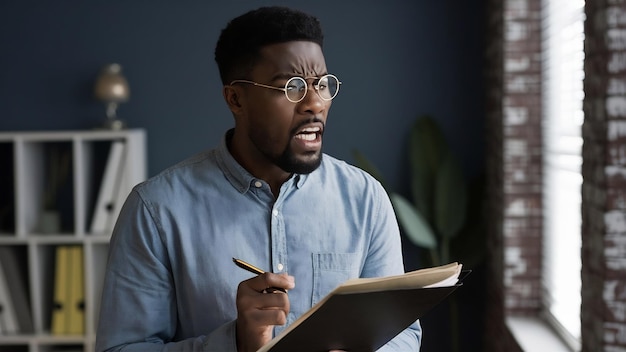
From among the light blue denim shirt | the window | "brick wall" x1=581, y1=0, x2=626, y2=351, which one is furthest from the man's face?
the window

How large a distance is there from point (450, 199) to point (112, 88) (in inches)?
61.2

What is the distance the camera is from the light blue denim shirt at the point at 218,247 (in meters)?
1.63

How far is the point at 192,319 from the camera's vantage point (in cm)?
167

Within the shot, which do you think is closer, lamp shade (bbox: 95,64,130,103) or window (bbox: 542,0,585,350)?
window (bbox: 542,0,585,350)

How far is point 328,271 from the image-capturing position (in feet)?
5.62

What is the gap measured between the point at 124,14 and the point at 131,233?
2.67 meters

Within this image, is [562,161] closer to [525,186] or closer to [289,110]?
[525,186]

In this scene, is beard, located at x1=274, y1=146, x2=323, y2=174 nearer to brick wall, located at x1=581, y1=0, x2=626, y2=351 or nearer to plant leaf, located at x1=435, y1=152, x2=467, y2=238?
brick wall, located at x1=581, y1=0, x2=626, y2=351

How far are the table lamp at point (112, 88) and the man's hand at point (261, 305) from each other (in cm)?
258

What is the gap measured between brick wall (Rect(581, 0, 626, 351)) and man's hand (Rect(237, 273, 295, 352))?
90cm

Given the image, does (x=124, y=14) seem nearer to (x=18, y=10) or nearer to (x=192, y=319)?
(x=18, y=10)

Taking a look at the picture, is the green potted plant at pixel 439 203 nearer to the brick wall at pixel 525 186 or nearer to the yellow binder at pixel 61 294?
the brick wall at pixel 525 186

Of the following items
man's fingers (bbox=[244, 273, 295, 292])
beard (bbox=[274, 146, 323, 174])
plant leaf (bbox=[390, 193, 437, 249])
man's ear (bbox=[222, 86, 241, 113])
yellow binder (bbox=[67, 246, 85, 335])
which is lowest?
yellow binder (bbox=[67, 246, 85, 335])

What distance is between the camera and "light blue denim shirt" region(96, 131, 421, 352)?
163 cm
